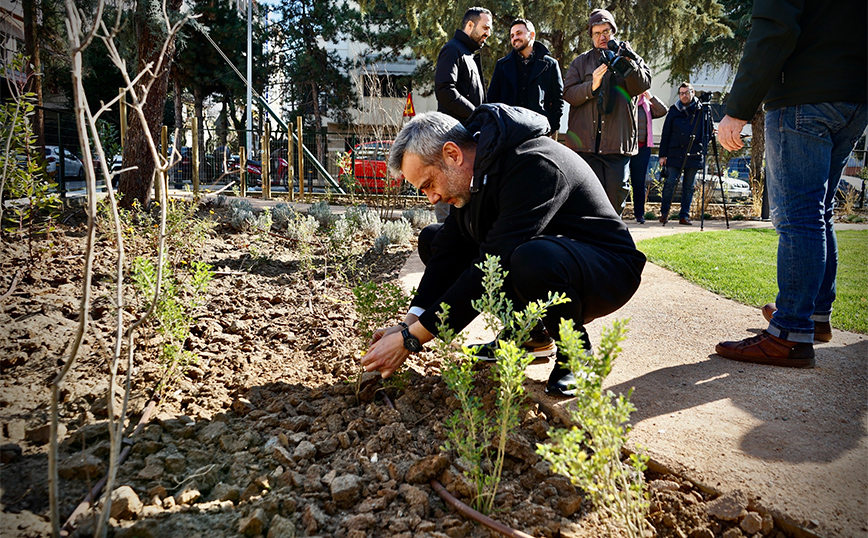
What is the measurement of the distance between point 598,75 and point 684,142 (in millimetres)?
4687

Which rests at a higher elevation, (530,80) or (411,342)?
(530,80)

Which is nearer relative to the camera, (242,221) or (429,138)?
(429,138)

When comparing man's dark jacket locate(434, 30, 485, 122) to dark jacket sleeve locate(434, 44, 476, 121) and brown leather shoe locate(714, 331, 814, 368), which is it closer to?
dark jacket sleeve locate(434, 44, 476, 121)

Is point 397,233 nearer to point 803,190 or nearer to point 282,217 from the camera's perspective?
point 282,217

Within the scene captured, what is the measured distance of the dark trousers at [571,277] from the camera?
221 centimetres

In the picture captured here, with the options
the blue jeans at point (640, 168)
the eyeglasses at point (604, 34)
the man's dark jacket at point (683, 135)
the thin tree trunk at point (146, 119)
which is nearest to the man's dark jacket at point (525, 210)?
the eyeglasses at point (604, 34)

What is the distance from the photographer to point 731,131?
281 cm

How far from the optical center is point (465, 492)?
1798 mm

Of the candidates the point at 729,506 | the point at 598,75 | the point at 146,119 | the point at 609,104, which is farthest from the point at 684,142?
the point at 729,506

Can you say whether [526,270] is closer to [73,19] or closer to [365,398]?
[365,398]

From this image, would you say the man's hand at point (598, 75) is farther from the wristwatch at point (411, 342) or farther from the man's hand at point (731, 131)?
the wristwatch at point (411, 342)

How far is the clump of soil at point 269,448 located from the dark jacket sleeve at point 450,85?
233 cm

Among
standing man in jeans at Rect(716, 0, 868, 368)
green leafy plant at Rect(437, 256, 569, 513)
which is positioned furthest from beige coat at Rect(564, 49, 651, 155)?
green leafy plant at Rect(437, 256, 569, 513)

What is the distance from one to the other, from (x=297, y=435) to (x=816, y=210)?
7.75 feet
